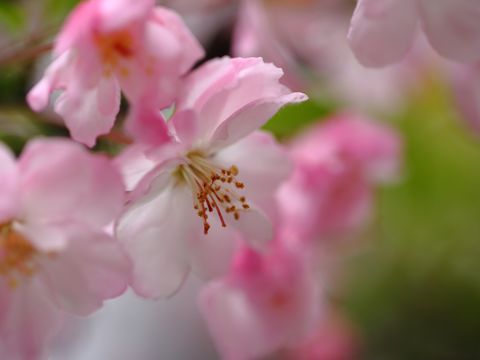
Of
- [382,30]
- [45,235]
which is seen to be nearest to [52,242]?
[45,235]

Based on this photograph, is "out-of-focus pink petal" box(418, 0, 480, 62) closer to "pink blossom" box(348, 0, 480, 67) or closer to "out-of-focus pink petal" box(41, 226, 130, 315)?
"pink blossom" box(348, 0, 480, 67)

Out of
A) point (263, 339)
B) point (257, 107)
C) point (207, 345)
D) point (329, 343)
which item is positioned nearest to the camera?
point (257, 107)

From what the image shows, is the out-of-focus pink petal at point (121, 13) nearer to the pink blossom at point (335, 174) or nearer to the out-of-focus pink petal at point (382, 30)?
the out-of-focus pink petal at point (382, 30)

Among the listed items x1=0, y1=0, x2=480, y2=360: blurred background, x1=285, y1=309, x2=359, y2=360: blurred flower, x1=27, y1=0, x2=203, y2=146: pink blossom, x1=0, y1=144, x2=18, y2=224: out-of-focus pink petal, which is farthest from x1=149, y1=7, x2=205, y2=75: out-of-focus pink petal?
x1=285, y1=309, x2=359, y2=360: blurred flower

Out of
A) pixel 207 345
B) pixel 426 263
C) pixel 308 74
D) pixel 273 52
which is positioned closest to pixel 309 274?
pixel 273 52

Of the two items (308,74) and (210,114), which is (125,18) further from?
(308,74)

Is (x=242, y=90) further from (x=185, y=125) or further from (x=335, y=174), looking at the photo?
(x=335, y=174)

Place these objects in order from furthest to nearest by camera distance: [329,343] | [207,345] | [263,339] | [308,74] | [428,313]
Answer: [207,345], [329,343], [428,313], [308,74], [263,339]
